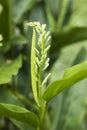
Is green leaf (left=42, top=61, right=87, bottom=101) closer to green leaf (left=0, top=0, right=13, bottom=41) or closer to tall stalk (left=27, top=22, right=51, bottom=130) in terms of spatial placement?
tall stalk (left=27, top=22, right=51, bottom=130)

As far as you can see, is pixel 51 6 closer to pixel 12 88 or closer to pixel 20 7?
pixel 20 7

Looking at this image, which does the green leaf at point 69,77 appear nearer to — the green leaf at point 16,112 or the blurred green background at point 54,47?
the green leaf at point 16,112

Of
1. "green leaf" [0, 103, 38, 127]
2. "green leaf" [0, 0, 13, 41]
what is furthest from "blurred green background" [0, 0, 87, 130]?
"green leaf" [0, 103, 38, 127]

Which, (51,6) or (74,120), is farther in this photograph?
(51,6)

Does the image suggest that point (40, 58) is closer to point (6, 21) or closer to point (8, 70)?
point (8, 70)

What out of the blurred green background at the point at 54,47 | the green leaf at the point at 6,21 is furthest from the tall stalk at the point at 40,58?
the green leaf at the point at 6,21

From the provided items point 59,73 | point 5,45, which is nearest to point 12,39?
point 5,45

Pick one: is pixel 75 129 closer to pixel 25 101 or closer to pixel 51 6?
pixel 25 101

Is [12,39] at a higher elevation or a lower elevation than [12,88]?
higher
